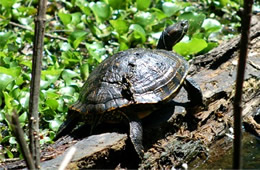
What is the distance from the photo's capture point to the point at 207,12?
7.11m

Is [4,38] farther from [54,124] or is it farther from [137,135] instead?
[137,135]

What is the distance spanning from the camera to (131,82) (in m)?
3.62

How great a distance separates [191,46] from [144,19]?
3.35 feet

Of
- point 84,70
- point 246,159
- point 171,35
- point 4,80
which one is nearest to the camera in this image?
point 246,159

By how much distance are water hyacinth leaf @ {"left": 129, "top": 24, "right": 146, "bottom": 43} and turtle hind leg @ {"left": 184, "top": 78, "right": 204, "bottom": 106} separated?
63.0 inches

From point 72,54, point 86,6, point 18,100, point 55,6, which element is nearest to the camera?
point 18,100

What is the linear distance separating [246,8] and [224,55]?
3148 millimetres

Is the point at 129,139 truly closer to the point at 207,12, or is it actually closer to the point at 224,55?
the point at 224,55

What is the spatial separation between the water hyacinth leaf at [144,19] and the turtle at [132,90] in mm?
1751

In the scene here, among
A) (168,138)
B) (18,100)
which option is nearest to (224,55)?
(168,138)

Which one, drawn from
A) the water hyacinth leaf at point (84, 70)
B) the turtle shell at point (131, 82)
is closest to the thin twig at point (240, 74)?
the turtle shell at point (131, 82)

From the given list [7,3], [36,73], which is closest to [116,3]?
[7,3]

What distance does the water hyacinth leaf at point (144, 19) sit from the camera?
5.74m

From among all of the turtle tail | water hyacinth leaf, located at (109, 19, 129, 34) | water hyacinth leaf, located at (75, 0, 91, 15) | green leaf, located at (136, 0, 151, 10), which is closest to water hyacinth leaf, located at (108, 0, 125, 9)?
green leaf, located at (136, 0, 151, 10)
